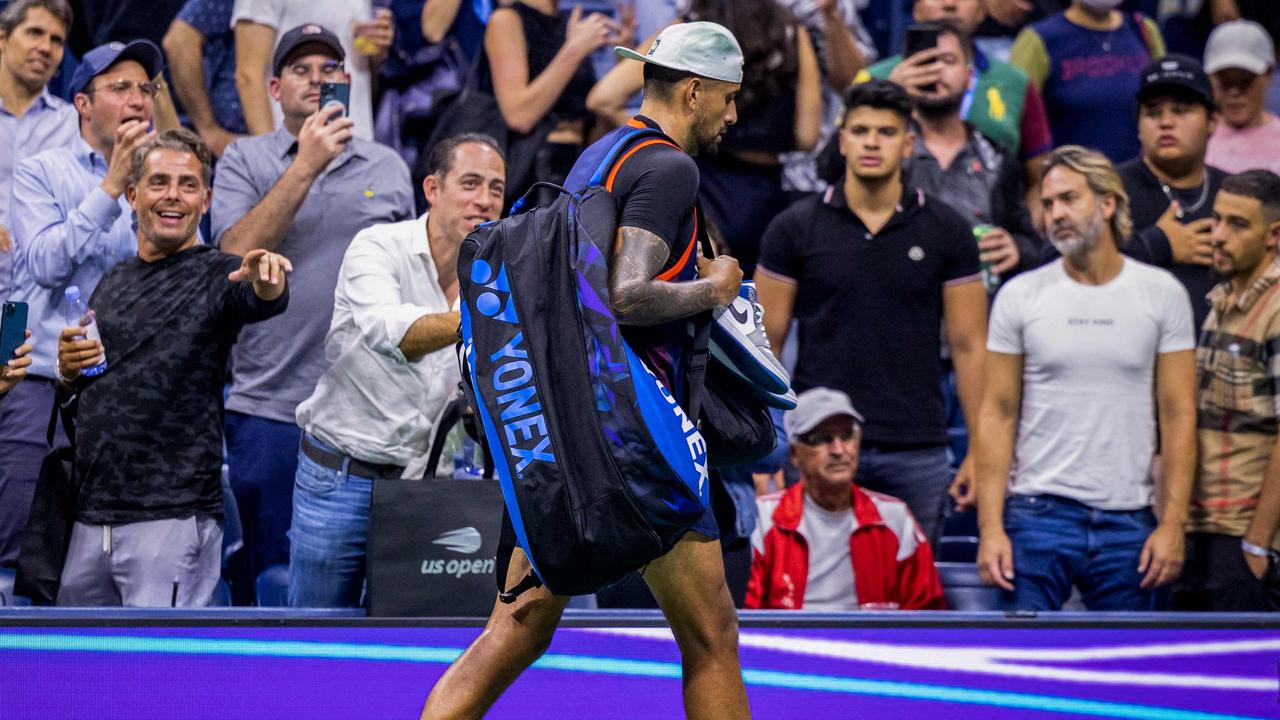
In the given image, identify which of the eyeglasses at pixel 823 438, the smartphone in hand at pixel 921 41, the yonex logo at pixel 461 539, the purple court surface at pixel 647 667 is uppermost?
the smartphone in hand at pixel 921 41

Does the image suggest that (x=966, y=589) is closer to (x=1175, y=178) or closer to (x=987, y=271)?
(x=987, y=271)

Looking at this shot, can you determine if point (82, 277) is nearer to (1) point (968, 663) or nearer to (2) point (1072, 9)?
(1) point (968, 663)

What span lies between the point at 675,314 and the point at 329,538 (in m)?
1.90

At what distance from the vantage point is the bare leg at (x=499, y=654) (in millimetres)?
3729

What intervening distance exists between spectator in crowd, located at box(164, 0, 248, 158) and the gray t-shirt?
0.84 meters

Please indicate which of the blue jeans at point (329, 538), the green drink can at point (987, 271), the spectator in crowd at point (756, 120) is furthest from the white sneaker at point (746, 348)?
the spectator in crowd at point (756, 120)

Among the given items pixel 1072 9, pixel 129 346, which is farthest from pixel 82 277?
pixel 1072 9

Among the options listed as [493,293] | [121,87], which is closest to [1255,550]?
[493,293]

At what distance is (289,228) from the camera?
5.64 metres

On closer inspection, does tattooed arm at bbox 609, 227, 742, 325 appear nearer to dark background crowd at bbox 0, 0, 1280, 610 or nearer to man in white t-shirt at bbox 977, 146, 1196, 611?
dark background crowd at bbox 0, 0, 1280, 610

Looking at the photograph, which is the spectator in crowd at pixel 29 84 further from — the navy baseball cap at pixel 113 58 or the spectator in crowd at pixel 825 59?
the spectator in crowd at pixel 825 59

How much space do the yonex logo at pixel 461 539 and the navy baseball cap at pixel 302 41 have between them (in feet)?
6.95

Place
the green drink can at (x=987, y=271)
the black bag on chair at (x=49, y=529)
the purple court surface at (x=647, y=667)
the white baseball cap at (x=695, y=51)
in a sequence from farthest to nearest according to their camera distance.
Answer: the green drink can at (x=987, y=271)
the black bag on chair at (x=49, y=529)
the purple court surface at (x=647, y=667)
the white baseball cap at (x=695, y=51)

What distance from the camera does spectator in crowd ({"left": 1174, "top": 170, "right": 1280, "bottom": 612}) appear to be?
5.49m
